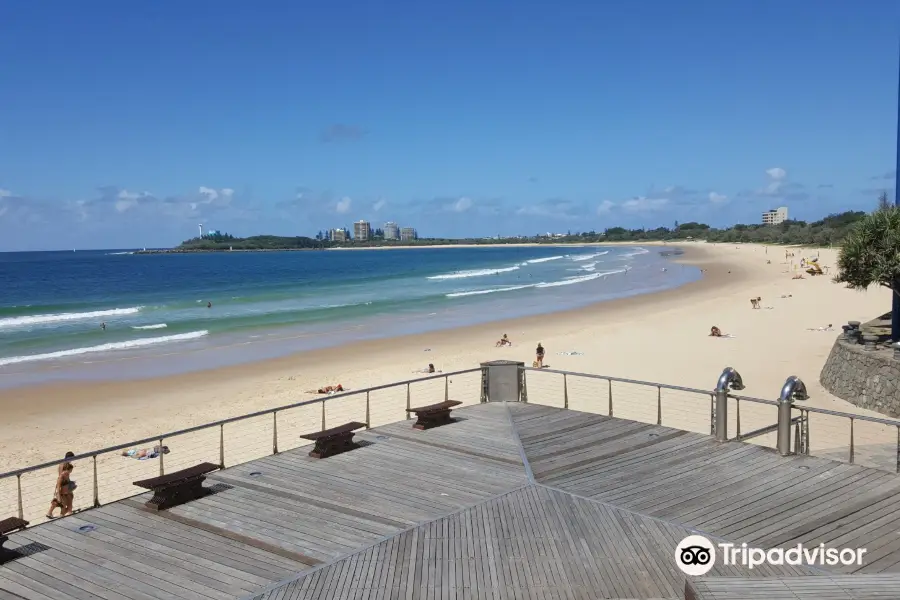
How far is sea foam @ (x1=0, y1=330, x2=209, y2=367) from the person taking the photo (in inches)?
1216

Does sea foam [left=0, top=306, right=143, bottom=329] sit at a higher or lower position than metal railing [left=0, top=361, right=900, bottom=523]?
lower

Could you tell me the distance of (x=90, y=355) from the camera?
31.4 metres

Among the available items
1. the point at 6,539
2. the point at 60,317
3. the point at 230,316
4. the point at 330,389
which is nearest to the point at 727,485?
the point at 6,539

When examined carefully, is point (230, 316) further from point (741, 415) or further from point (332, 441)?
point (332, 441)

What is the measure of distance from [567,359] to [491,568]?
19678mm

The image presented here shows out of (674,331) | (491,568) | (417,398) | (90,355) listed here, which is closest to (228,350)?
(90,355)

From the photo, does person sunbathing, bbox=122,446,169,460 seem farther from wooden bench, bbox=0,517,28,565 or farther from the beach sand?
wooden bench, bbox=0,517,28,565

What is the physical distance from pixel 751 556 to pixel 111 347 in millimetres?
33840

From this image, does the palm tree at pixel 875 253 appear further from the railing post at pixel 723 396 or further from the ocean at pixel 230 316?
the ocean at pixel 230 316

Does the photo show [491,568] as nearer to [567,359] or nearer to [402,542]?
[402,542]

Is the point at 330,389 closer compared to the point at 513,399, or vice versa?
the point at 513,399

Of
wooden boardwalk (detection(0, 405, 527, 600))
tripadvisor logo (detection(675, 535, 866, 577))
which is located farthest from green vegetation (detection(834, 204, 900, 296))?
tripadvisor logo (detection(675, 535, 866, 577))

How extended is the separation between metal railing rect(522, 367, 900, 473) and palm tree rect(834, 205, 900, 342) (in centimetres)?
393

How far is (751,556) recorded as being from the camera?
22.1 feet
